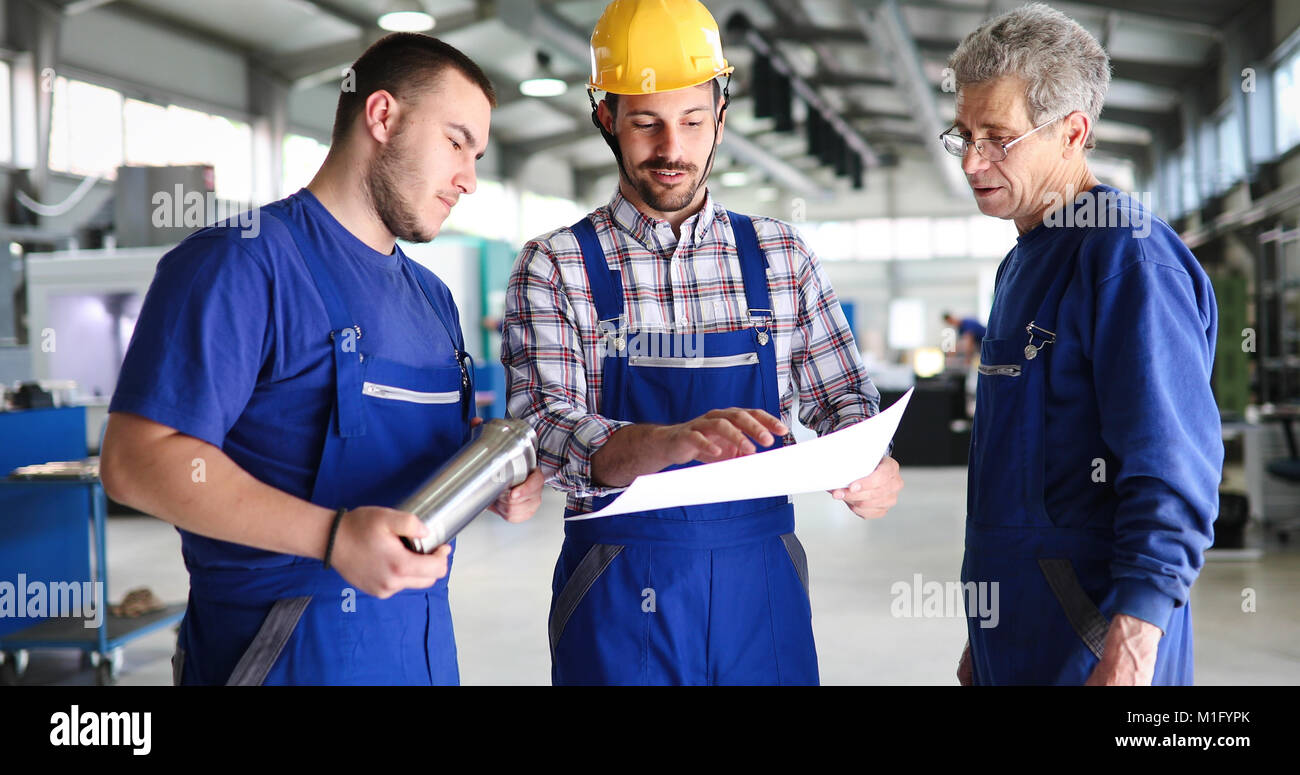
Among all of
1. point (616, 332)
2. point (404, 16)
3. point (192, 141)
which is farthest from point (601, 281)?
point (192, 141)

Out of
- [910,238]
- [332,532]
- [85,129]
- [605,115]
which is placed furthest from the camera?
[910,238]

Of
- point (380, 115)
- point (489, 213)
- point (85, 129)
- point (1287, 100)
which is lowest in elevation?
point (380, 115)

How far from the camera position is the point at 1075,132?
1.56 m

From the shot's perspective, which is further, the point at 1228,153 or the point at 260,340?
the point at 1228,153

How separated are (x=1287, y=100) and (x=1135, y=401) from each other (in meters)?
11.6

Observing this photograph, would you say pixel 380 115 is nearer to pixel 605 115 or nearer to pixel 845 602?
pixel 605 115

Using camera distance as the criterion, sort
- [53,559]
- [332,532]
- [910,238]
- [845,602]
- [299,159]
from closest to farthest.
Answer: [332,532] < [53,559] < [845,602] < [299,159] < [910,238]

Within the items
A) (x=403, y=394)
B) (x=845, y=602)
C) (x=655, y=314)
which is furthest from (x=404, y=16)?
(x=403, y=394)

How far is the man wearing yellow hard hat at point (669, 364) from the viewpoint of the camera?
5.74 feet

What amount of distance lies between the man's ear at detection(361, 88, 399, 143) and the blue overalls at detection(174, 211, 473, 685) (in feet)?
0.67

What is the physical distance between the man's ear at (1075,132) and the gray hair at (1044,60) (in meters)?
0.01

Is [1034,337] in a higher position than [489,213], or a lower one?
lower

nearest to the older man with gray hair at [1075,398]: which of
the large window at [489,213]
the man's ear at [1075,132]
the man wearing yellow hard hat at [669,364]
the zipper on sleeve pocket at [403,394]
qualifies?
the man's ear at [1075,132]

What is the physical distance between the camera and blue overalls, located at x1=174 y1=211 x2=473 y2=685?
140cm
